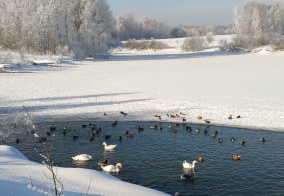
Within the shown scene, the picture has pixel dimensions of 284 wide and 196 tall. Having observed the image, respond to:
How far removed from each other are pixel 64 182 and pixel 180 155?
6.93 meters

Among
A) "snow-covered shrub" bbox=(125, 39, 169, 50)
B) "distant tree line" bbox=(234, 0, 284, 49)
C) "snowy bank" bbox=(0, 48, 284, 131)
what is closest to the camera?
"snowy bank" bbox=(0, 48, 284, 131)

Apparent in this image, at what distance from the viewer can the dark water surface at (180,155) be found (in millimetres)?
13914

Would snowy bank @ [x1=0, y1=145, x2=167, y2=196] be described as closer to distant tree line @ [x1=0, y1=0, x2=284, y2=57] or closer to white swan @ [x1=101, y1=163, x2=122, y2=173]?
white swan @ [x1=101, y1=163, x2=122, y2=173]

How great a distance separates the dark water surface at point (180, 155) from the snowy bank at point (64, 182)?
165cm

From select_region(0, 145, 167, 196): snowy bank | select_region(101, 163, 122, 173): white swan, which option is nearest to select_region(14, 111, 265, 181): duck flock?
select_region(101, 163, 122, 173): white swan

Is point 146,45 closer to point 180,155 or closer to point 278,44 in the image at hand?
point 278,44

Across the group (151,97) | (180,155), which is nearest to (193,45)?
(151,97)

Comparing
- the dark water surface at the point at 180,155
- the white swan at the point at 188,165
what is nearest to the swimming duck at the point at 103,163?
the dark water surface at the point at 180,155

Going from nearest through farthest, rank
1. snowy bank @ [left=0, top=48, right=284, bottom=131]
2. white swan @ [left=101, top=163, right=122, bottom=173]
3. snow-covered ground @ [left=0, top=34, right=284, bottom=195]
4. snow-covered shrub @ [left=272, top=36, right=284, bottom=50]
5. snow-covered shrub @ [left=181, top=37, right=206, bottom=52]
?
white swan @ [left=101, top=163, right=122, bottom=173]
snow-covered ground @ [left=0, top=34, right=284, bottom=195]
snowy bank @ [left=0, top=48, right=284, bottom=131]
snow-covered shrub @ [left=272, top=36, right=284, bottom=50]
snow-covered shrub @ [left=181, top=37, right=206, bottom=52]

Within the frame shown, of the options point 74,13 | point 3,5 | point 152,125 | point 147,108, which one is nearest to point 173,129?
point 152,125

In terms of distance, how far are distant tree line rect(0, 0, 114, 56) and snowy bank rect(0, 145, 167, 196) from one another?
5532cm

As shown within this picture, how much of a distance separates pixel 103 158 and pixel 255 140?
892 cm

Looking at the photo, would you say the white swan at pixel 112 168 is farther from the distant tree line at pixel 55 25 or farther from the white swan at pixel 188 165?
the distant tree line at pixel 55 25

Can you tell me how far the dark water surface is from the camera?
548 inches
